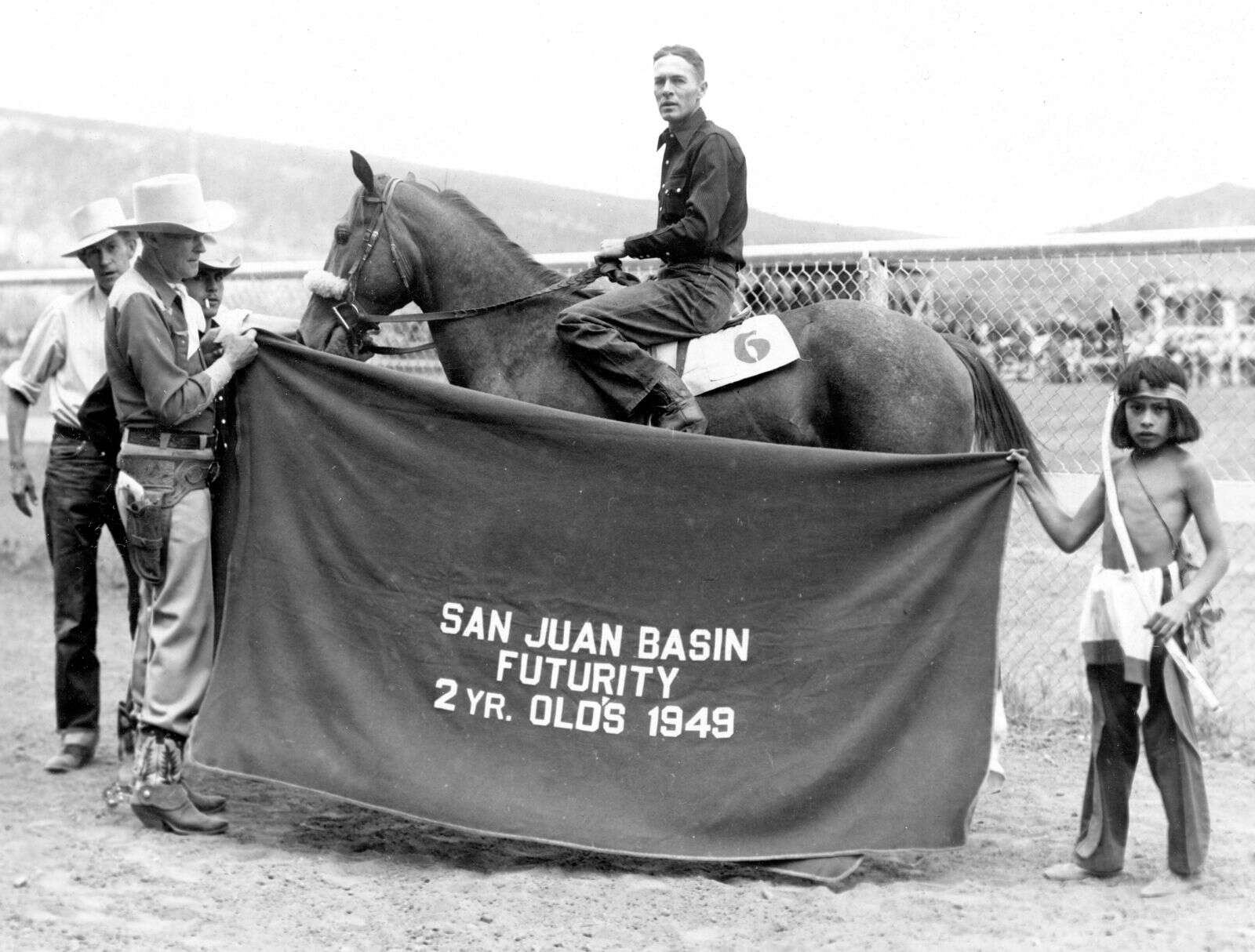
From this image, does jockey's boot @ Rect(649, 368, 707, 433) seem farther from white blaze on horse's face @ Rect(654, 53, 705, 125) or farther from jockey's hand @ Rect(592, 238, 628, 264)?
white blaze on horse's face @ Rect(654, 53, 705, 125)

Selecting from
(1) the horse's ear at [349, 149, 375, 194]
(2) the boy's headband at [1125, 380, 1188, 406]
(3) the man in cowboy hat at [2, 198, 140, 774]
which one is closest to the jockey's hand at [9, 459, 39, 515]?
(3) the man in cowboy hat at [2, 198, 140, 774]

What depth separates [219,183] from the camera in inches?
714

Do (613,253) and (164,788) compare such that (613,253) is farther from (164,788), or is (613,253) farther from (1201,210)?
(1201,210)

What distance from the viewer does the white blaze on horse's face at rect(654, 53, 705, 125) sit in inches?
217

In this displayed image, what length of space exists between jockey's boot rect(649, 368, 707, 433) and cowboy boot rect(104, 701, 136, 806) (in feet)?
7.79

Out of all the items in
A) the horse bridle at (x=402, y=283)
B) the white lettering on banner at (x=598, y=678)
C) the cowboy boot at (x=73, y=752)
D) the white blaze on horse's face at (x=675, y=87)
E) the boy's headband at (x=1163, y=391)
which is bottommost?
the cowboy boot at (x=73, y=752)

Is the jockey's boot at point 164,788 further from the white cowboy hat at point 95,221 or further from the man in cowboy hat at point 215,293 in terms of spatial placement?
the white cowboy hat at point 95,221

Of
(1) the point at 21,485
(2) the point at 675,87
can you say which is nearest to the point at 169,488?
(1) the point at 21,485

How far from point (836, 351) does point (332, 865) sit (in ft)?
8.90

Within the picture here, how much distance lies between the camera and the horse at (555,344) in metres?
5.31

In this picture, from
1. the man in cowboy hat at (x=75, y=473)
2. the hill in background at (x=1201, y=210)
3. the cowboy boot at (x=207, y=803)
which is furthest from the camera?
the hill in background at (x=1201, y=210)

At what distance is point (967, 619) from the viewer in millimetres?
4469

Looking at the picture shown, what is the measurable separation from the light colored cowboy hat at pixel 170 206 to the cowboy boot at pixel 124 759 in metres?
1.91

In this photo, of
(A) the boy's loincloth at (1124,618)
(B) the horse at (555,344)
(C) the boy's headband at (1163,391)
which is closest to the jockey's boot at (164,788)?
(B) the horse at (555,344)
